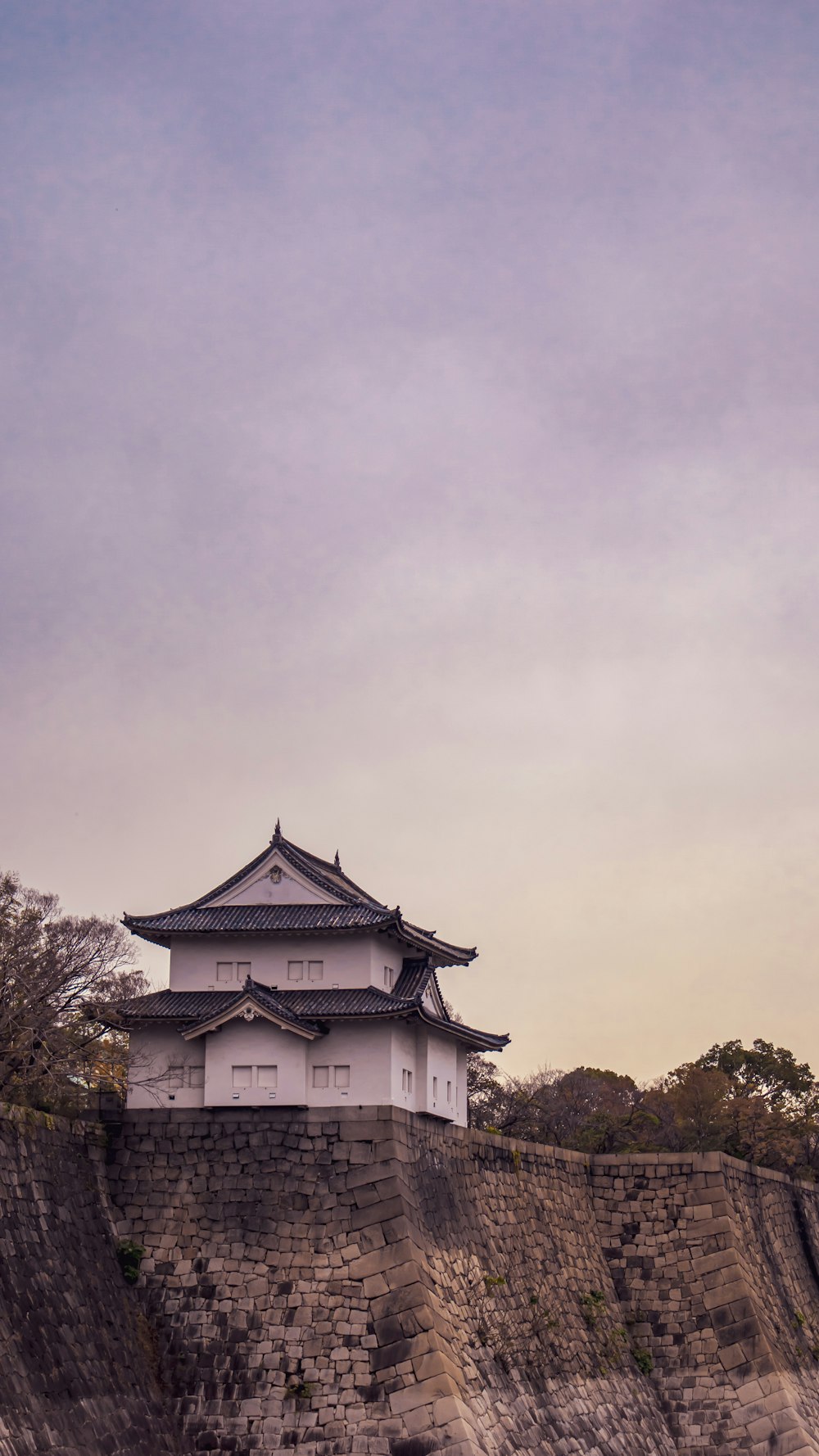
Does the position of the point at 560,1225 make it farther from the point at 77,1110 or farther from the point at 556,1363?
the point at 77,1110

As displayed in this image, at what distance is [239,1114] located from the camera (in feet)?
89.4

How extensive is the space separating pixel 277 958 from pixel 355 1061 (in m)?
2.75

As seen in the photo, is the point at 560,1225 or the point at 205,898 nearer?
the point at 205,898

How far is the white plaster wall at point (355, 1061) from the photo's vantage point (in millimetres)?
27453

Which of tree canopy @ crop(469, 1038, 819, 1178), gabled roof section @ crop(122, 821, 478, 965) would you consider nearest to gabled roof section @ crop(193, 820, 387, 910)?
gabled roof section @ crop(122, 821, 478, 965)

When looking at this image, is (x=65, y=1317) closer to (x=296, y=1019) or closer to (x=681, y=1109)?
(x=296, y=1019)

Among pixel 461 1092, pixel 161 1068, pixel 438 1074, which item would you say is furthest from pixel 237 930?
pixel 461 1092

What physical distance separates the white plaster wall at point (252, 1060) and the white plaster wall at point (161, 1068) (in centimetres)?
47

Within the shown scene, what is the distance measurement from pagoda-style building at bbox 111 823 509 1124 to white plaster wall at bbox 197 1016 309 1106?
0.02 m

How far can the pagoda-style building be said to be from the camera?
27406 mm

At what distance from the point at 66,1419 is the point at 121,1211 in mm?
5897

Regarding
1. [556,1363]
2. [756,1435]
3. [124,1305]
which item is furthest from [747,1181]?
[124,1305]

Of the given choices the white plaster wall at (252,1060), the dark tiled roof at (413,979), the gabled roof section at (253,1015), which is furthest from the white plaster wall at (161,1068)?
the dark tiled roof at (413,979)

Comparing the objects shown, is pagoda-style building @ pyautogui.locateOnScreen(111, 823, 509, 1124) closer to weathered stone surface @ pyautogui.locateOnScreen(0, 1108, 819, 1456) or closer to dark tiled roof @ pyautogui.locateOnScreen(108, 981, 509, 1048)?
dark tiled roof @ pyautogui.locateOnScreen(108, 981, 509, 1048)
